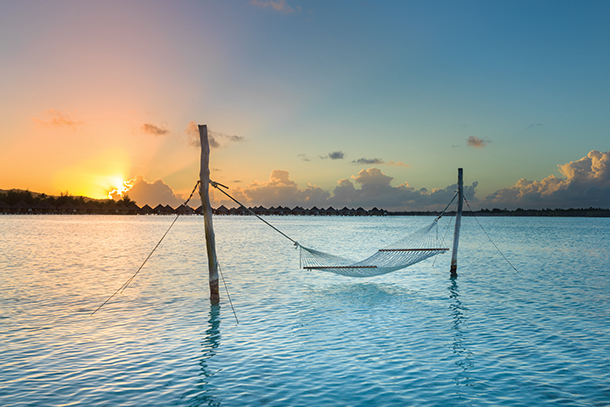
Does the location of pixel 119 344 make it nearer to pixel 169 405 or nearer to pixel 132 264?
pixel 169 405

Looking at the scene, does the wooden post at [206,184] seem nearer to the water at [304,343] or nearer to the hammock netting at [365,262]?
the water at [304,343]

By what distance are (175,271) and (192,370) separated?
13377mm

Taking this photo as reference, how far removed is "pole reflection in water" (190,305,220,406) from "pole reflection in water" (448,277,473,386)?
397 centimetres

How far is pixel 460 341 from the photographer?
9.02m

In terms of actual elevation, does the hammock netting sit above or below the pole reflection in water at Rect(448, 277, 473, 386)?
above

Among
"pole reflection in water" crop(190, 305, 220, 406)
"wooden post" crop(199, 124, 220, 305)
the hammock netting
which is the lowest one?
"pole reflection in water" crop(190, 305, 220, 406)

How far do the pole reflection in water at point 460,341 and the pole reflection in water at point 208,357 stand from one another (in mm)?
3972

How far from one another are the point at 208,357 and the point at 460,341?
5.34 meters

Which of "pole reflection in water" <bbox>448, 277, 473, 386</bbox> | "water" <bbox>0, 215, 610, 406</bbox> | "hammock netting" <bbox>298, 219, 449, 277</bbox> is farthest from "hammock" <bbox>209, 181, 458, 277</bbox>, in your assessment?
"pole reflection in water" <bbox>448, 277, 473, 386</bbox>

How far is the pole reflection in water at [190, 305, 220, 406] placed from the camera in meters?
6.10

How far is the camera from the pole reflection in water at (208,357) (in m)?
6.10

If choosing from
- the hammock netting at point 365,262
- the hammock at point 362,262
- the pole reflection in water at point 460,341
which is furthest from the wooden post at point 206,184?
the pole reflection in water at point 460,341

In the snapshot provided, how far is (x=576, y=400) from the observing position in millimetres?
6090

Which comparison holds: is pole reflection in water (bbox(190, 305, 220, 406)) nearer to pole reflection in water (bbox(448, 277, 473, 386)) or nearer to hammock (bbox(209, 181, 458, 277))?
hammock (bbox(209, 181, 458, 277))
